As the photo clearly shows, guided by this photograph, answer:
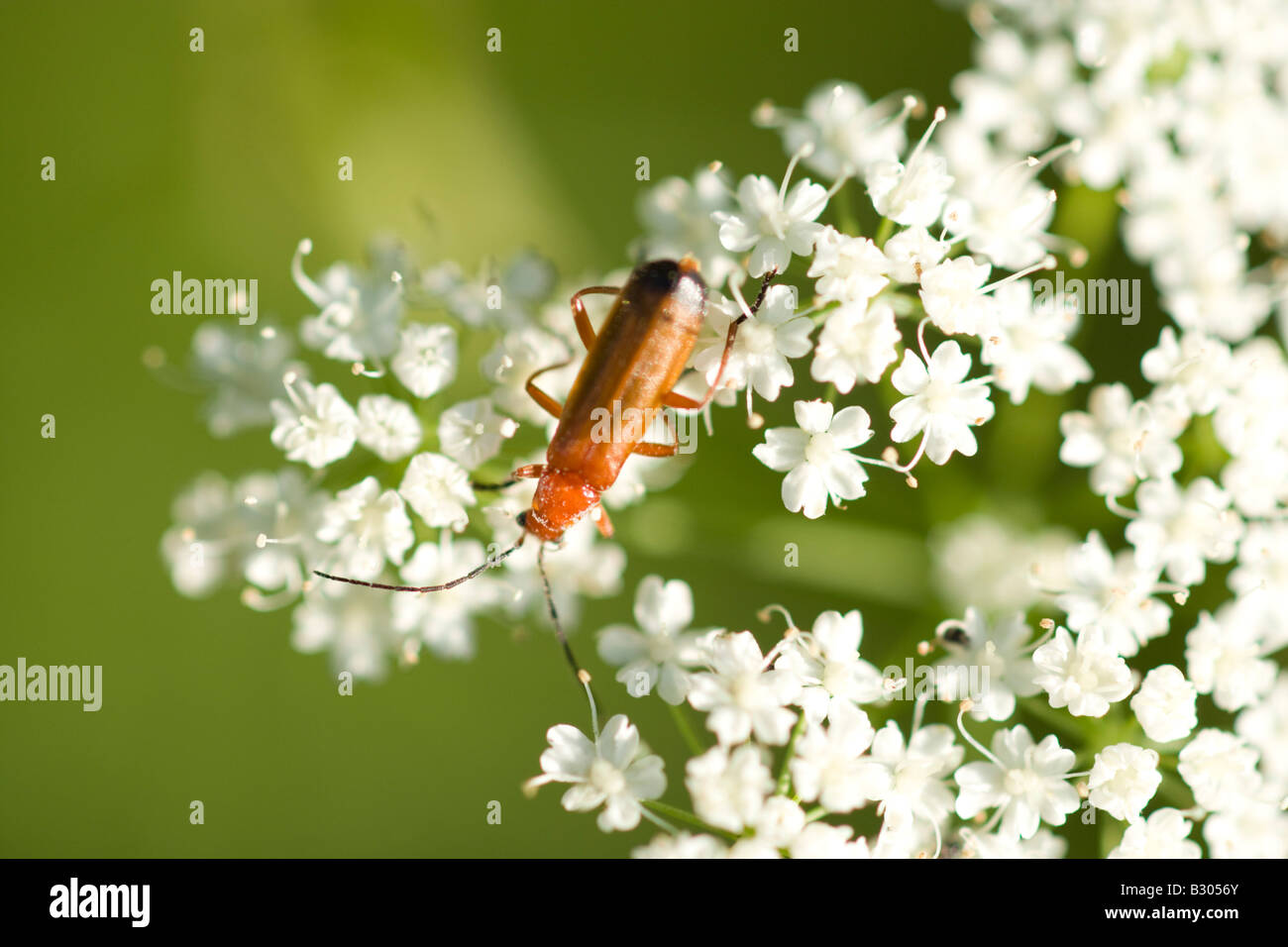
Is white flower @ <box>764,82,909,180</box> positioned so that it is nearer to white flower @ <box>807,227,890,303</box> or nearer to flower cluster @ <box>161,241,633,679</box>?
white flower @ <box>807,227,890,303</box>

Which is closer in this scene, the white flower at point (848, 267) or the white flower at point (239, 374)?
the white flower at point (848, 267)

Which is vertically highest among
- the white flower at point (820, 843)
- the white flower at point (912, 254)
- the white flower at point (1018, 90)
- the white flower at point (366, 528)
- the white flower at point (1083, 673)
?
the white flower at point (1018, 90)

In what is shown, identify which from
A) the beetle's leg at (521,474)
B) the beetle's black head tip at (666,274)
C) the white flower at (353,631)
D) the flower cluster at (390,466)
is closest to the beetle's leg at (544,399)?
the flower cluster at (390,466)

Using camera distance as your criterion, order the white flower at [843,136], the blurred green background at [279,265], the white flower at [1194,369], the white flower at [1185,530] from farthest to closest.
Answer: the blurred green background at [279,265] < the white flower at [843,136] < the white flower at [1194,369] < the white flower at [1185,530]

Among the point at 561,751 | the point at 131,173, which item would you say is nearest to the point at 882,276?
the point at 561,751

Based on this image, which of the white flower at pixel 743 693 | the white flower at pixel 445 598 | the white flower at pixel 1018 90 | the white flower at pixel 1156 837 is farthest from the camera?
the white flower at pixel 1018 90

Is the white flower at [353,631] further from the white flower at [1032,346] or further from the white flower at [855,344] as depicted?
the white flower at [1032,346]

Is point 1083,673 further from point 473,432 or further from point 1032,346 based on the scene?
point 473,432
